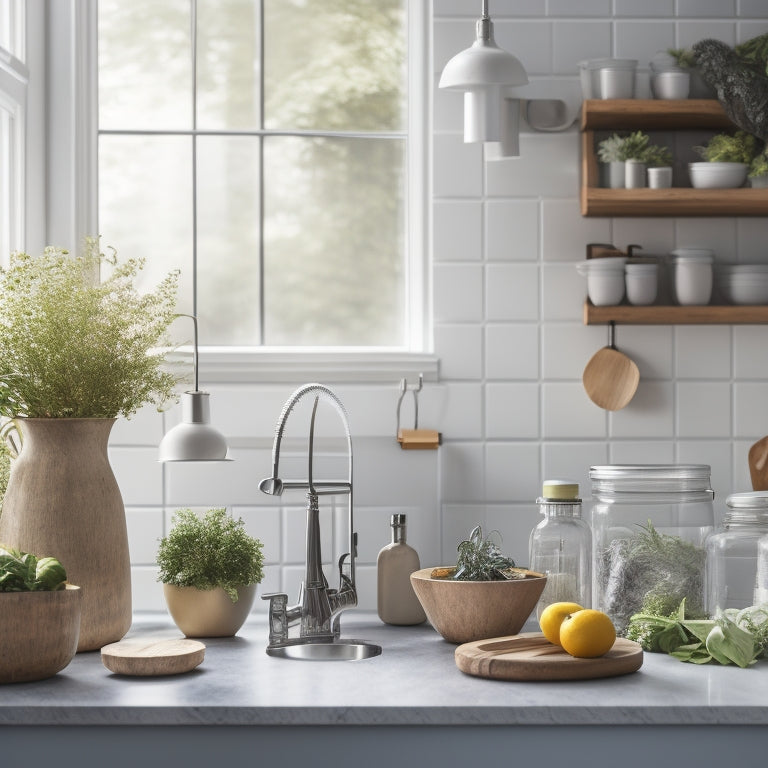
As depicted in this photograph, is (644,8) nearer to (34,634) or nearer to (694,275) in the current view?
(694,275)

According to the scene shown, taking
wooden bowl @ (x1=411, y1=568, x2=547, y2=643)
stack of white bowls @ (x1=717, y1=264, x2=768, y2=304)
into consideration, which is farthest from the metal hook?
stack of white bowls @ (x1=717, y1=264, x2=768, y2=304)

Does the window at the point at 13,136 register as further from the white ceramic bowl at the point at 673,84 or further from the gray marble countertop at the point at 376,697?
the white ceramic bowl at the point at 673,84

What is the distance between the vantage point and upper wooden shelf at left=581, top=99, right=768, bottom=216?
2107 millimetres

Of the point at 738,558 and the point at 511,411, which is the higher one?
the point at 511,411

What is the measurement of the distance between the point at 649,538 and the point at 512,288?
0.68m

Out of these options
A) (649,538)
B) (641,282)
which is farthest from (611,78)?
(649,538)

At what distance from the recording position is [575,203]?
2256 millimetres

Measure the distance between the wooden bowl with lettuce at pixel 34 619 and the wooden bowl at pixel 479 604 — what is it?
0.62 meters

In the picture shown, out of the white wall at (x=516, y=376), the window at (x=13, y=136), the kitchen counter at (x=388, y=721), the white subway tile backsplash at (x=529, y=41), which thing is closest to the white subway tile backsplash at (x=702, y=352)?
the white wall at (x=516, y=376)

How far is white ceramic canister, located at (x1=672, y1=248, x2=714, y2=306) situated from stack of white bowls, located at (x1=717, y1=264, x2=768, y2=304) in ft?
0.17

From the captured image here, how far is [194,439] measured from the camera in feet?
6.25

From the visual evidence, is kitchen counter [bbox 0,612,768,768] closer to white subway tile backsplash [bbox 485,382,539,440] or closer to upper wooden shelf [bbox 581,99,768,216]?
white subway tile backsplash [bbox 485,382,539,440]

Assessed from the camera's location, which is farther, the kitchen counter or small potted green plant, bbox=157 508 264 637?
small potted green plant, bbox=157 508 264 637

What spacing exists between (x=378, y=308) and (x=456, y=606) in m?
0.84
